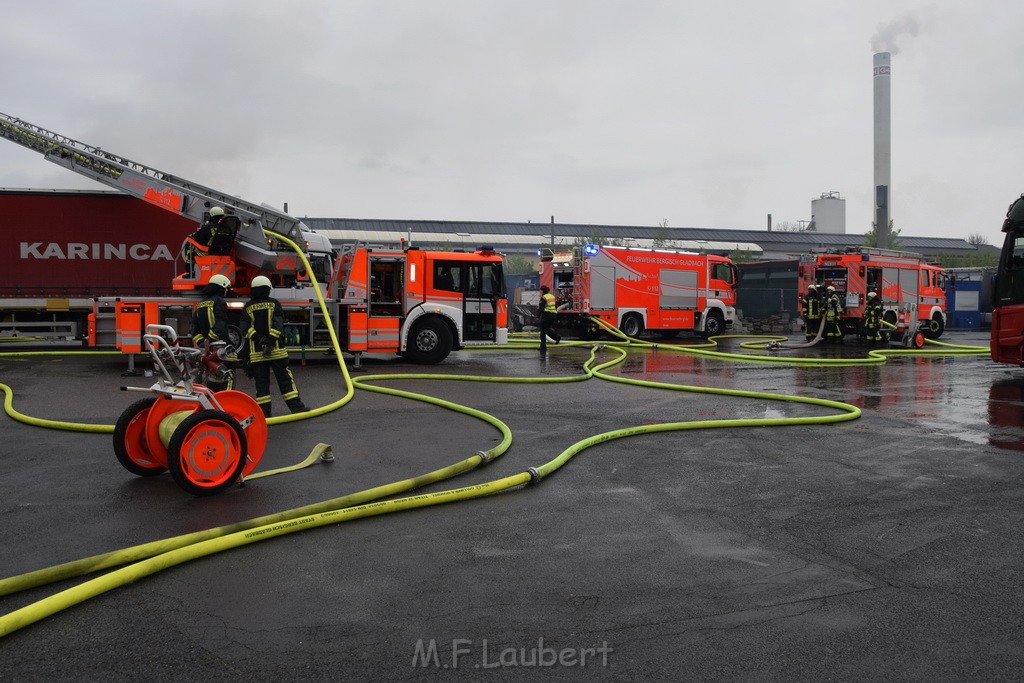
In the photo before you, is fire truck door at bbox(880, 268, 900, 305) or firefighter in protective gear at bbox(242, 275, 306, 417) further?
fire truck door at bbox(880, 268, 900, 305)

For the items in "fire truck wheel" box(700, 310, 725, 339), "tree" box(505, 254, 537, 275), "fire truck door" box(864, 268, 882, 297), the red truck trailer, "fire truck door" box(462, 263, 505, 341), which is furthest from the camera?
"tree" box(505, 254, 537, 275)

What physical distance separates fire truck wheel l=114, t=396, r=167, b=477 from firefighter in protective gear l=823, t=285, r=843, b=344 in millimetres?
20016

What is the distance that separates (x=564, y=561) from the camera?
4.55m

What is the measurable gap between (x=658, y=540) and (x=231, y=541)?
7.96 ft

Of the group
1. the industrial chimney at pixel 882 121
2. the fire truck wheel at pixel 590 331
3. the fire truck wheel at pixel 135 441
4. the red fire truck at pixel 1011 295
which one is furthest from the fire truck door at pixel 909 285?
the industrial chimney at pixel 882 121

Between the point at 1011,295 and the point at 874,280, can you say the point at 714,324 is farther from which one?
the point at 1011,295

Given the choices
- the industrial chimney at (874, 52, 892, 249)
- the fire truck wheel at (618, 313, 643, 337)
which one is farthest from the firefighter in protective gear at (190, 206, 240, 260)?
the industrial chimney at (874, 52, 892, 249)

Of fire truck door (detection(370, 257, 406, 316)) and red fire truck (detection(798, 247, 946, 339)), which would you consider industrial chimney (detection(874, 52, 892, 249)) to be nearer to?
red fire truck (detection(798, 247, 946, 339))

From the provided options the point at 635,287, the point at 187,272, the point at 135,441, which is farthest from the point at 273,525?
the point at 635,287

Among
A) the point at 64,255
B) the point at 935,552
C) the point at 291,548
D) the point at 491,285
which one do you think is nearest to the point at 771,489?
the point at 935,552

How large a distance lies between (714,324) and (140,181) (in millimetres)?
17081

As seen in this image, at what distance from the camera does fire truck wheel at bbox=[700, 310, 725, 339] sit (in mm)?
26203

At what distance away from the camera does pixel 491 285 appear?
16281 millimetres

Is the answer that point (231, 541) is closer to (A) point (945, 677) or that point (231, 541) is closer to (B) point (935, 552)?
(A) point (945, 677)
